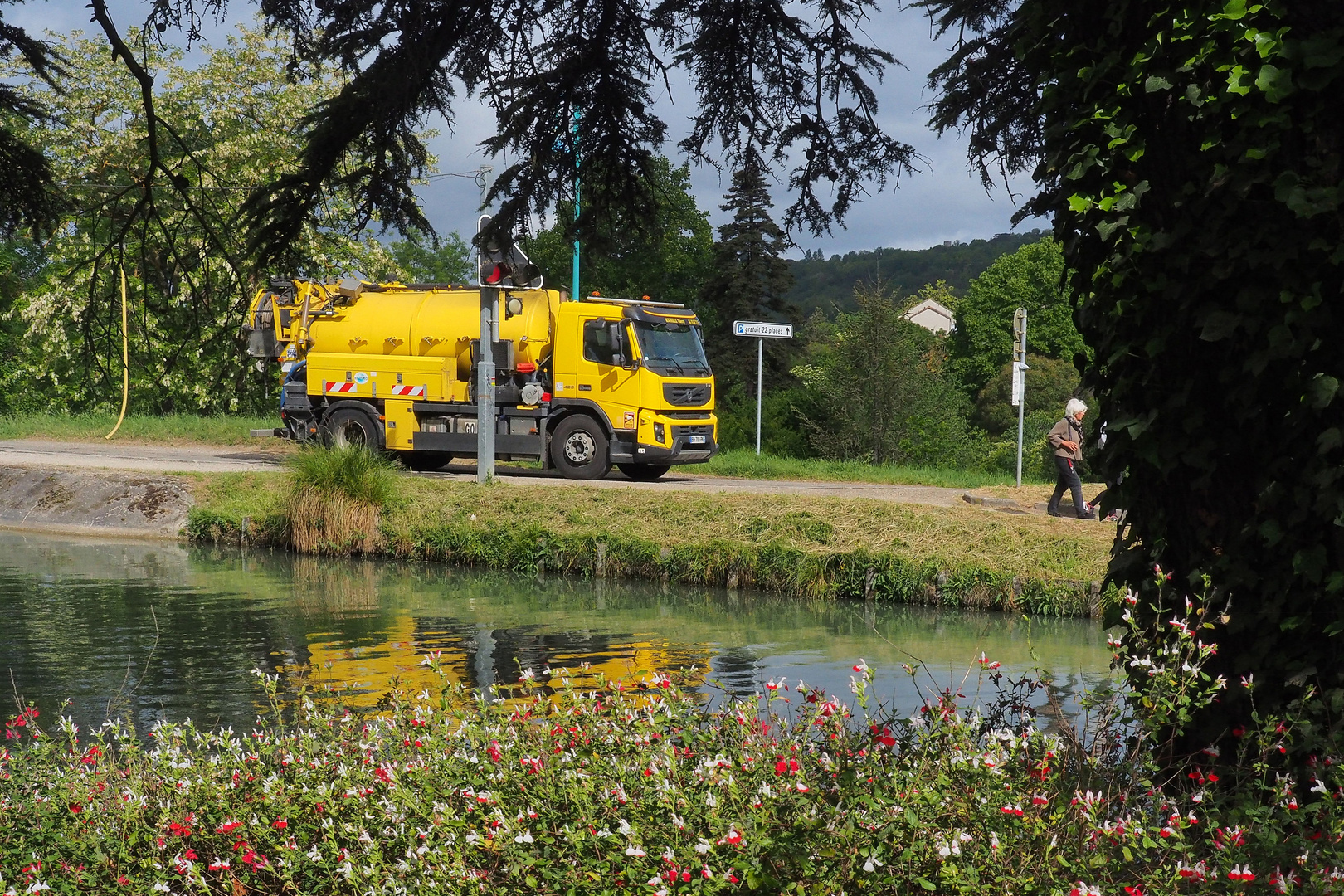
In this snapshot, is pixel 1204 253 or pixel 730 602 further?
pixel 730 602

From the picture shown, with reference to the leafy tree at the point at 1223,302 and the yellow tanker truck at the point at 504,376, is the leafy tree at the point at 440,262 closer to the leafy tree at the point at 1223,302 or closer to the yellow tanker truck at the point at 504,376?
the yellow tanker truck at the point at 504,376

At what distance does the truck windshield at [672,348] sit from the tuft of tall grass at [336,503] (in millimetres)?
6593

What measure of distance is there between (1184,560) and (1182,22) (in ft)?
5.34

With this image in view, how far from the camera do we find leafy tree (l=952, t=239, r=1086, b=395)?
229ft

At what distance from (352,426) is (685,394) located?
6.26m

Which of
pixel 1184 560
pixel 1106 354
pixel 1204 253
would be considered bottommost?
pixel 1184 560

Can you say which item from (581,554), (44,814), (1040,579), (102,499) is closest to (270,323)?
(102,499)

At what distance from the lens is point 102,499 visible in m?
19.0

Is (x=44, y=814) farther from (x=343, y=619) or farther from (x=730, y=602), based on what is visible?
(x=730, y=602)

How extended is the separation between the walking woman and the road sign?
21.6ft

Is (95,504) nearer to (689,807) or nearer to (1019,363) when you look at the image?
(1019,363)

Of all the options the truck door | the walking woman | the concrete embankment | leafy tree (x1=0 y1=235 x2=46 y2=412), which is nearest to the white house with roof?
leafy tree (x1=0 y1=235 x2=46 y2=412)

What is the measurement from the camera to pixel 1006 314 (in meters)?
74.2

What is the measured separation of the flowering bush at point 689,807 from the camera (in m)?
3.15
